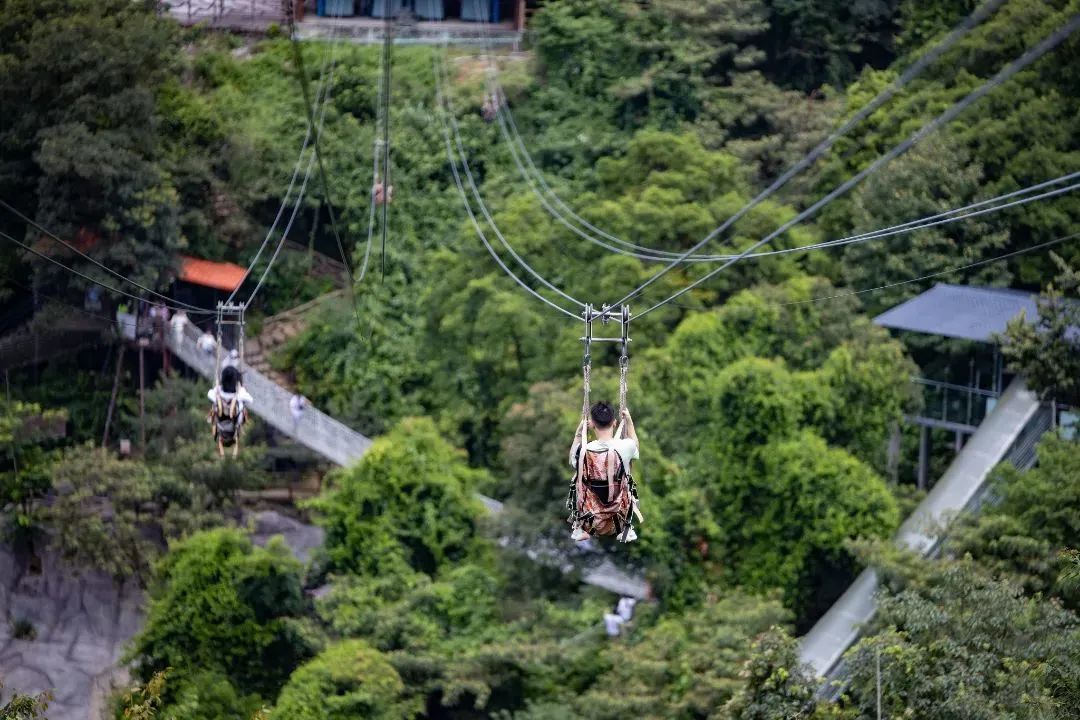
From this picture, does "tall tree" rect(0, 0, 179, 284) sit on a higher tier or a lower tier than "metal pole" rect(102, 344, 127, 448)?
higher

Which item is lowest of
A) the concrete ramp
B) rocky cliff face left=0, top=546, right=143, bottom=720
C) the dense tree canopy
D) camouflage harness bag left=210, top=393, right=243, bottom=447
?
rocky cliff face left=0, top=546, right=143, bottom=720

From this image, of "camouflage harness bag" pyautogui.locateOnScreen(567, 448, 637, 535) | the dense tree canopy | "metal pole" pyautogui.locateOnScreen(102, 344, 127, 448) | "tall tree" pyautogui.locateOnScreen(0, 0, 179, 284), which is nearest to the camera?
"camouflage harness bag" pyautogui.locateOnScreen(567, 448, 637, 535)

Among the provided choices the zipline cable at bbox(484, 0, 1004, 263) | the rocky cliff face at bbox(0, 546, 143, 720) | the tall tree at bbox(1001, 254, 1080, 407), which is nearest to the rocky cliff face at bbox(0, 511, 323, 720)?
the rocky cliff face at bbox(0, 546, 143, 720)

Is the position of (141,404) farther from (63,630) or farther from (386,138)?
(386,138)

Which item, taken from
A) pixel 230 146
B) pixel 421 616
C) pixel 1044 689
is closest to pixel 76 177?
pixel 230 146

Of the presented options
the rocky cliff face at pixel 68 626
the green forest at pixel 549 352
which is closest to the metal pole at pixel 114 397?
the green forest at pixel 549 352

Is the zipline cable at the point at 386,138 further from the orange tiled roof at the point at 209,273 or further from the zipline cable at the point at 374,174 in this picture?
the orange tiled roof at the point at 209,273

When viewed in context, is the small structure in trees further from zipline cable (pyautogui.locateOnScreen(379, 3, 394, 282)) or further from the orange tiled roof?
the orange tiled roof

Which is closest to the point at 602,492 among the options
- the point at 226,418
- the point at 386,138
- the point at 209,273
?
the point at 226,418

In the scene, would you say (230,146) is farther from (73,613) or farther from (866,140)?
(866,140)
